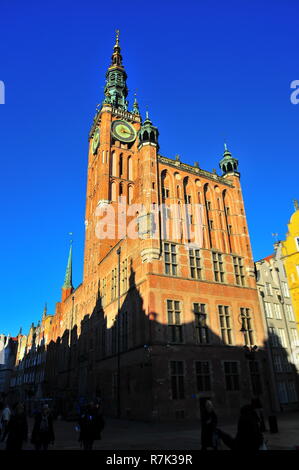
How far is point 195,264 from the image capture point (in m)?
32.6

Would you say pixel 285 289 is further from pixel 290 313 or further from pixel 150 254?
pixel 150 254

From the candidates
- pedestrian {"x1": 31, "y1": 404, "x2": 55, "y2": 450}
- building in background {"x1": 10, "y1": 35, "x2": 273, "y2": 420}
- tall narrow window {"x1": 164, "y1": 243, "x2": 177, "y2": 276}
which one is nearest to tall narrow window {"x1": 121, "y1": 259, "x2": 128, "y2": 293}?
building in background {"x1": 10, "y1": 35, "x2": 273, "y2": 420}

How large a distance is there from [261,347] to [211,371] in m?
7.03

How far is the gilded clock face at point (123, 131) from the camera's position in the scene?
54.9 metres

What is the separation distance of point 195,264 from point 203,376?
1018 centimetres

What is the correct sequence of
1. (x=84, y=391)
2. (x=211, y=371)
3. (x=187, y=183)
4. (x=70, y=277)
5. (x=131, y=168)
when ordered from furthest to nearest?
(x=70, y=277) < (x=131, y=168) < (x=84, y=391) < (x=187, y=183) < (x=211, y=371)

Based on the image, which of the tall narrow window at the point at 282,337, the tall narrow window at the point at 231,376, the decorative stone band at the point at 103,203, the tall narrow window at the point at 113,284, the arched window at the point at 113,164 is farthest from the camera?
the arched window at the point at 113,164

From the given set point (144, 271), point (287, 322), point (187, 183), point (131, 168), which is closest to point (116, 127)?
point (131, 168)

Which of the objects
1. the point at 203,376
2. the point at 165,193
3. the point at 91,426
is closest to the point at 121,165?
the point at 165,193

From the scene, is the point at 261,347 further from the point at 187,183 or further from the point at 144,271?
the point at 187,183

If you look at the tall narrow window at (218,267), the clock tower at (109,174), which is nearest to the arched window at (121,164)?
the clock tower at (109,174)

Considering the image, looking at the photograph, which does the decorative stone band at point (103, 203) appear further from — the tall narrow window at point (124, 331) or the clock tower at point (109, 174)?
the tall narrow window at point (124, 331)

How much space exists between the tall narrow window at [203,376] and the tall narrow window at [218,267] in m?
8.60

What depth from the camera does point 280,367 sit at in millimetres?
34938
